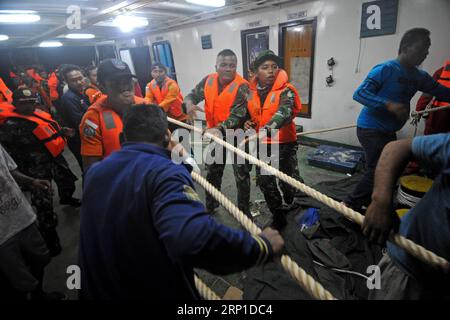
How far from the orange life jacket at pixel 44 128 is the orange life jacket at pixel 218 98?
6.76 feet

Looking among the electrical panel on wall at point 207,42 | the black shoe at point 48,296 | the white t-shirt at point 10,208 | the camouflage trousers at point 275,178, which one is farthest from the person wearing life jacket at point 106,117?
the electrical panel on wall at point 207,42

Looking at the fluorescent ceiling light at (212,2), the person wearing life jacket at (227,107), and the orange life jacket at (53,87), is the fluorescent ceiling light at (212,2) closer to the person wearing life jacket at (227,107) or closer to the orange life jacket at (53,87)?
the person wearing life jacket at (227,107)

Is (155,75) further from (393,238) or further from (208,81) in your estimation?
(393,238)

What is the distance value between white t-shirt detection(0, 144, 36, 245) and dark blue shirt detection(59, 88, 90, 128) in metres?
2.01

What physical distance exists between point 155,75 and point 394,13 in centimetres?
473

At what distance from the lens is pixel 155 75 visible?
5.02m

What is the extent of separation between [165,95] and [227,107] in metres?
2.27

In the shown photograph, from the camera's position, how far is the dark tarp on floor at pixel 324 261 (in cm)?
217

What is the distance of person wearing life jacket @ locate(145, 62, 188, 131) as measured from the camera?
470 cm
